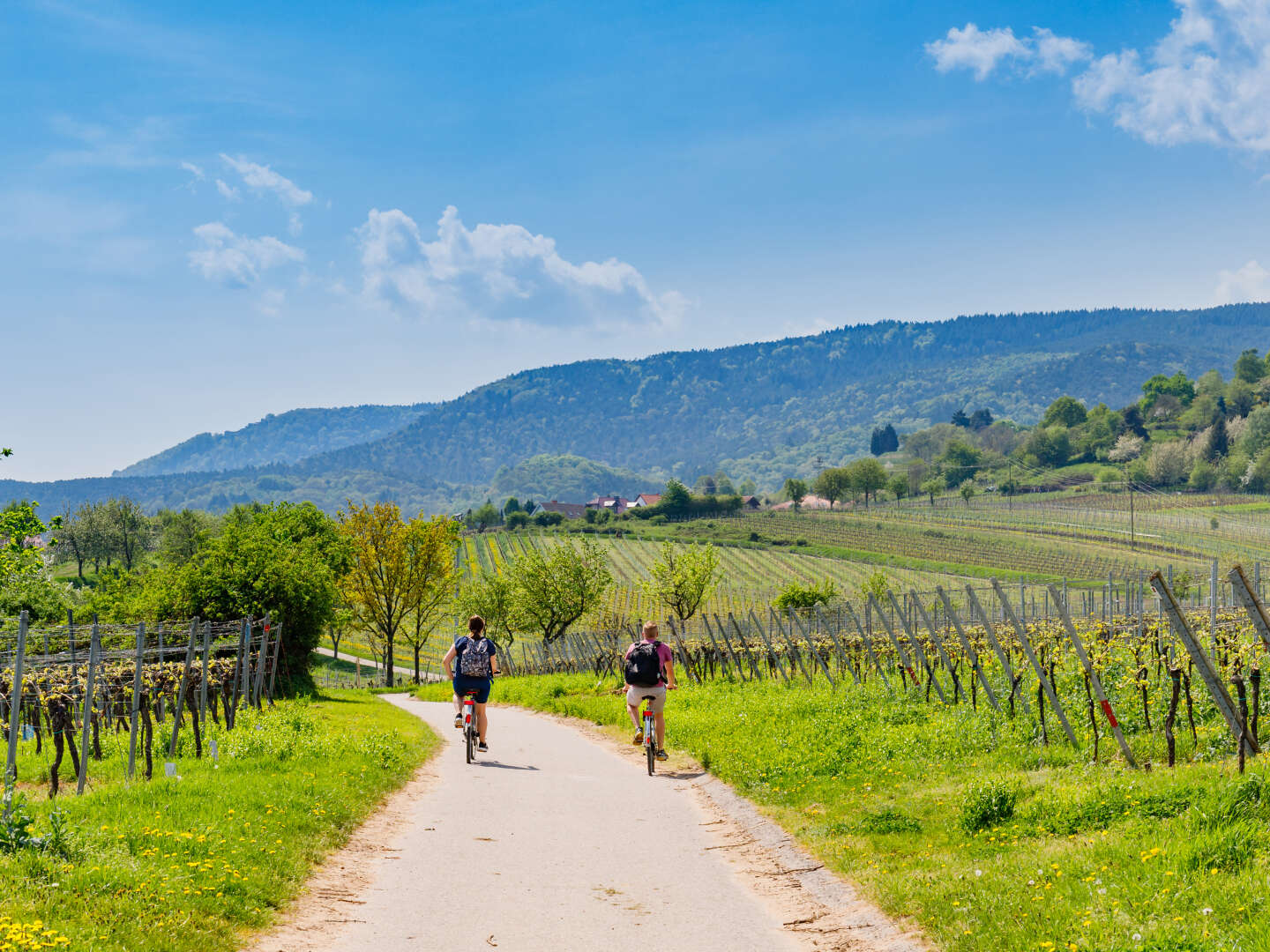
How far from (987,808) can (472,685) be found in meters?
8.44

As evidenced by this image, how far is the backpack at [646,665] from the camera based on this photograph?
581 inches

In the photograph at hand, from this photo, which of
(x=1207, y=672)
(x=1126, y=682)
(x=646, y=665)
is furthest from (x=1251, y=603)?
(x=646, y=665)

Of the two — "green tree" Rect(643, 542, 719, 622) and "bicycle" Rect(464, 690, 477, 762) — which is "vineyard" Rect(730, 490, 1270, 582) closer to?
"green tree" Rect(643, 542, 719, 622)

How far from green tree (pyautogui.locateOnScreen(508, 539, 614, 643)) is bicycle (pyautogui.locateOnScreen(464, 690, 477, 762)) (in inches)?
1488

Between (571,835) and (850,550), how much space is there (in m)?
108

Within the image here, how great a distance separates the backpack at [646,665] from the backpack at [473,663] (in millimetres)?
2236

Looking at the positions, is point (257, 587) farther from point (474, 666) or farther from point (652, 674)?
point (652, 674)

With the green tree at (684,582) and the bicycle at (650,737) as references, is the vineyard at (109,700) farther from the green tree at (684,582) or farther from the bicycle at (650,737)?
the green tree at (684,582)

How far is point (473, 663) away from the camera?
15422 mm

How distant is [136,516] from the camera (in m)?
114

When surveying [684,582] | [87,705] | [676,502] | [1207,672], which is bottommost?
[684,582]

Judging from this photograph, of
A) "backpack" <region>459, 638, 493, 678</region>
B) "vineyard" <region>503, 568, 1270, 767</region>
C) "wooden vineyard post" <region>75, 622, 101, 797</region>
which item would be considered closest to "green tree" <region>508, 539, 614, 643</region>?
"vineyard" <region>503, 568, 1270, 767</region>

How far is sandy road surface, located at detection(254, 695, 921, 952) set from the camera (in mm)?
7121

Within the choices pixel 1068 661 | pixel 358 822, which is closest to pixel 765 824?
pixel 358 822
